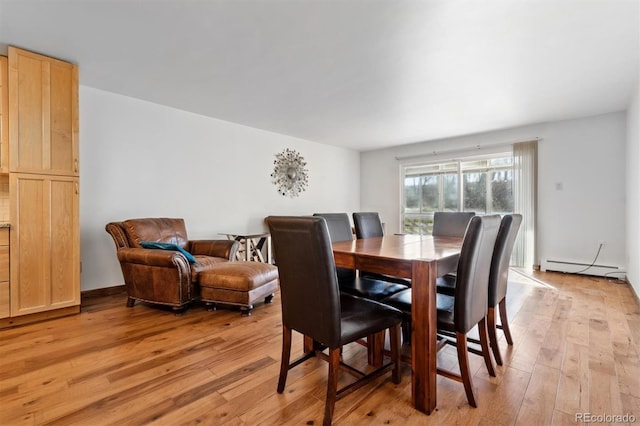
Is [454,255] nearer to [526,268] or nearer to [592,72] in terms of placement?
[592,72]

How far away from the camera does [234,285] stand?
9.16ft

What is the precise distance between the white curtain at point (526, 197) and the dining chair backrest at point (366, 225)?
301 cm

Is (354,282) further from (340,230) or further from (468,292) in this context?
(468,292)

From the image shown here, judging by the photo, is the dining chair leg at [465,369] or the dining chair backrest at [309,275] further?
the dining chair leg at [465,369]

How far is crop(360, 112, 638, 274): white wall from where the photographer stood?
411 centimetres

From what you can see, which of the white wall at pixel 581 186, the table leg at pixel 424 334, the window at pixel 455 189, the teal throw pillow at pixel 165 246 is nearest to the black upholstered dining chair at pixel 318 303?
the table leg at pixel 424 334

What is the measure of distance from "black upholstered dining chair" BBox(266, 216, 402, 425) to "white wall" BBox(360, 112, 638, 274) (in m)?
4.31

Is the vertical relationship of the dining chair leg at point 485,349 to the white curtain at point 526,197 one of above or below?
below

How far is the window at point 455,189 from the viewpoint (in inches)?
201

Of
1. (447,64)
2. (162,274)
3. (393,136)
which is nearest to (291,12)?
(447,64)

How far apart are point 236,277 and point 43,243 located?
1645 mm

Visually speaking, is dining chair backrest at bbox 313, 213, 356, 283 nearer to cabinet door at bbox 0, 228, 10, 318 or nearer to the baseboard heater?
cabinet door at bbox 0, 228, 10, 318

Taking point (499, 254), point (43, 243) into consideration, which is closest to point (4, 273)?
point (43, 243)
